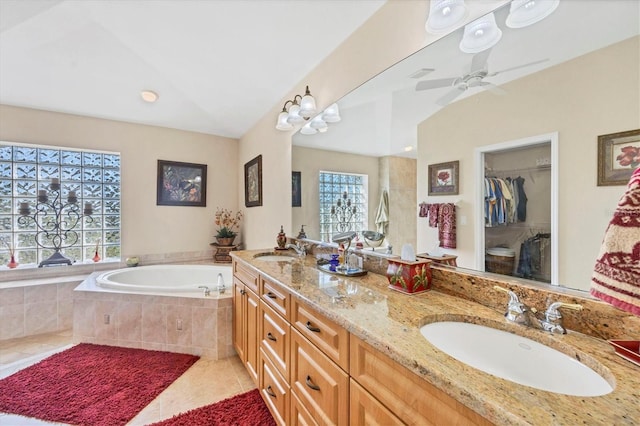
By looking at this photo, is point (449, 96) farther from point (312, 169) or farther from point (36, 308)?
point (36, 308)

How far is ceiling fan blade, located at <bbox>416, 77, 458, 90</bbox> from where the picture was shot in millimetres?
1210

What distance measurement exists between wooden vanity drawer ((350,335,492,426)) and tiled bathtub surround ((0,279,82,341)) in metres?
3.43

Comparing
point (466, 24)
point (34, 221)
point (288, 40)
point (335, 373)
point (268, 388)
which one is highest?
point (288, 40)

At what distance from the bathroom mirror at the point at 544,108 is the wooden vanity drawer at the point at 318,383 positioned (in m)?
0.70

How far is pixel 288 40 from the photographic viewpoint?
2.01m

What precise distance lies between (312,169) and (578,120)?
169 centimetres

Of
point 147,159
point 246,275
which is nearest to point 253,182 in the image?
point 147,159

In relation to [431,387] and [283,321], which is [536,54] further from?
[283,321]

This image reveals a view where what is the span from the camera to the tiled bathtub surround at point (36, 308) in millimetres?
2635

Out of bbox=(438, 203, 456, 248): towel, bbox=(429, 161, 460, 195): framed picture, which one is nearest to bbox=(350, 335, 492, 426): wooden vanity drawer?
bbox=(438, 203, 456, 248): towel

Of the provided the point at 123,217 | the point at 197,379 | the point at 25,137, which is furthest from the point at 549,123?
the point at 25,137

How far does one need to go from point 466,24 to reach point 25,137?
13.8ft

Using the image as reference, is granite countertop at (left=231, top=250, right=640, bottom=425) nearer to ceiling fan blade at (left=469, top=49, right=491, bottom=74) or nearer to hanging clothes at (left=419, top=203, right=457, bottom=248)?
hanging clothes at (left=419, top=203, right=457, bottom=248)

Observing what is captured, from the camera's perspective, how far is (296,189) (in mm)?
2465
